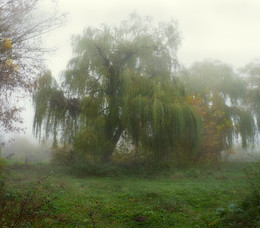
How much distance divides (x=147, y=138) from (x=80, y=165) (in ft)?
11.2

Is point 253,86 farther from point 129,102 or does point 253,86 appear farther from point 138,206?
point 138,206

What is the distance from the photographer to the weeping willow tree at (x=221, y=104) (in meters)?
15.3

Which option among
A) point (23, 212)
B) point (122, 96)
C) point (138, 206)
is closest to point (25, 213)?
point (23, 212)

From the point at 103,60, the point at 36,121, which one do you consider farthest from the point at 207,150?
the point at 36,121

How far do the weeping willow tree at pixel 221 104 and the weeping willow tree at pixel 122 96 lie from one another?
221cm

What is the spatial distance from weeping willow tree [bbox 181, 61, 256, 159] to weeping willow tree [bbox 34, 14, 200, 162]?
2209 millimetres

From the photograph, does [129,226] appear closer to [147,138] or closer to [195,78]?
[147,138]

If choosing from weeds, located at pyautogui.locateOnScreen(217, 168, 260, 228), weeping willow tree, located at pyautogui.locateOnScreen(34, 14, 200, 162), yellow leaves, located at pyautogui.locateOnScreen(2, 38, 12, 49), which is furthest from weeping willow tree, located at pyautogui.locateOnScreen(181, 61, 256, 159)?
weeds, located at pyautogui.locateOnScreen(217, 168, 260, 228)

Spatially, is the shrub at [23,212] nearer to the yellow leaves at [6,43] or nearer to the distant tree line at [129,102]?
the yellow leaves at [6,43]

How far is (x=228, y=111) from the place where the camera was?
18.0 metres

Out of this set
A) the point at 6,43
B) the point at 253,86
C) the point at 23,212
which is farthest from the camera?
the point at 253,86

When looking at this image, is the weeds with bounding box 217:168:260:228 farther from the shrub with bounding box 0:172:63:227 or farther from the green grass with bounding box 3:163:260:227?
the shrub with bounding box 0:172:63:227

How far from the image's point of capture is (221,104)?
17547 mm

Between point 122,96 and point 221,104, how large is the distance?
8650 mm
